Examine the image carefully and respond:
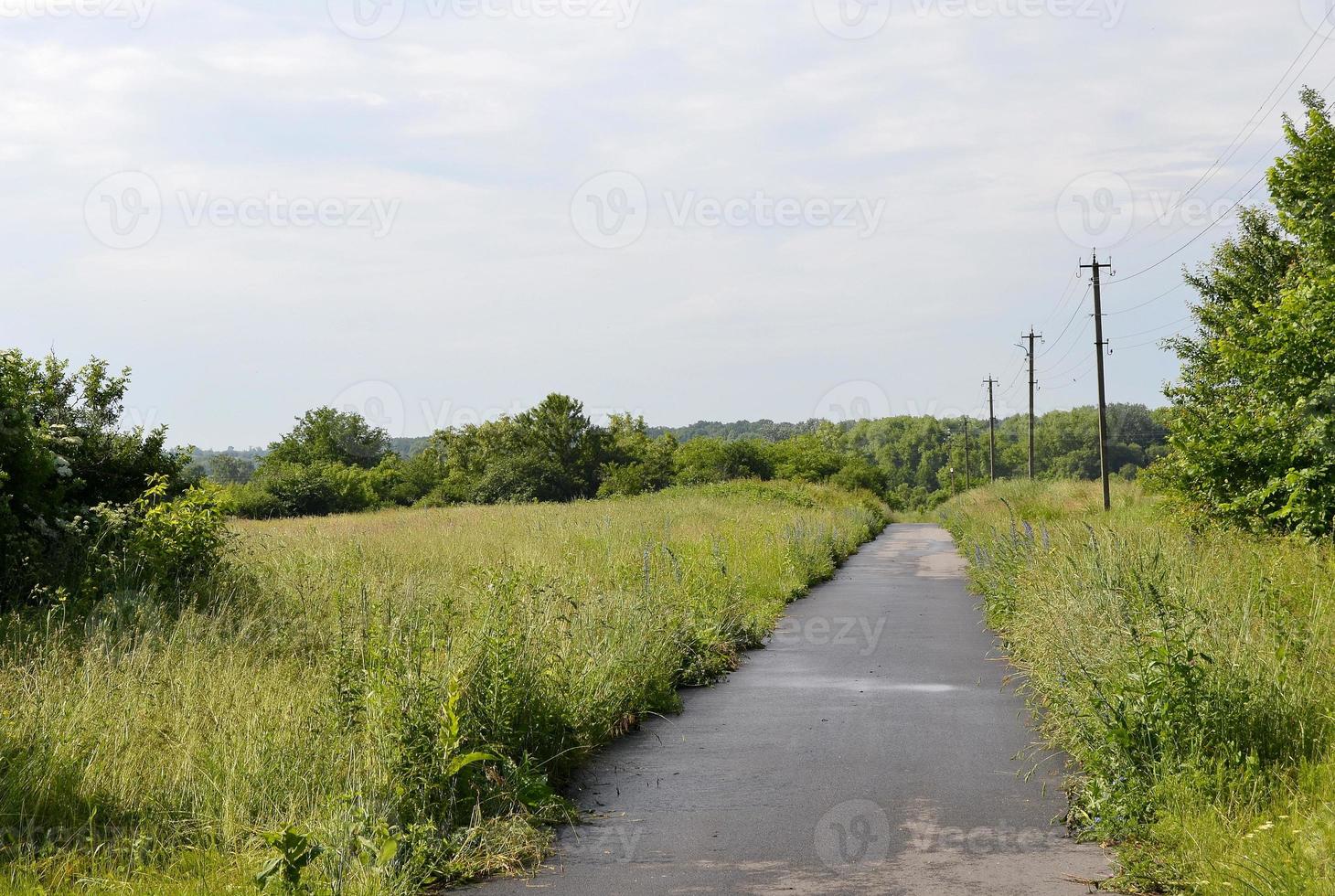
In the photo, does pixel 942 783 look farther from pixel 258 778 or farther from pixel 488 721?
pixel 258 778

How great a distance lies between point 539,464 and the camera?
2990 inches

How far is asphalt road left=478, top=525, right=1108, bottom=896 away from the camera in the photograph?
19.1 feet

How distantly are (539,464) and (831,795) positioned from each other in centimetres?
6929

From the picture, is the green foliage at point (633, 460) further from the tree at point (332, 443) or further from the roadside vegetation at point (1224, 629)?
the roadside vegetation at point (1224, 629)

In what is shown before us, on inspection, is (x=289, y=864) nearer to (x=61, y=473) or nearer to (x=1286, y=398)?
(x=61, y=473)

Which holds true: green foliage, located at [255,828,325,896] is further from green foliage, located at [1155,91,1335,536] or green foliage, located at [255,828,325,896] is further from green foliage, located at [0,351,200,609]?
green foliage, located at [1155,91,1335,536]

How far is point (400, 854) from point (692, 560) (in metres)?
14.0

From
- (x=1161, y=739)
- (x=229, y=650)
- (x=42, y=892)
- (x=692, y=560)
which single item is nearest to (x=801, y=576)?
(x=692, y=560)

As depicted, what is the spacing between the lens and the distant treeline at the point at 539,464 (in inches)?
2608

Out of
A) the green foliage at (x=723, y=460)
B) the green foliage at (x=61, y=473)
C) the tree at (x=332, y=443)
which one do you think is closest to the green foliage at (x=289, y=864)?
the green foliage at (x=61, y=473)

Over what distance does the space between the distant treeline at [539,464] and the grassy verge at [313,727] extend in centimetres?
3509

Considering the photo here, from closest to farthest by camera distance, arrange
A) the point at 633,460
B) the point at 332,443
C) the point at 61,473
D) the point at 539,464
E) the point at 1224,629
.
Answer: the point at 1224,629
the point at 61,473
the point at 539,464
the point at 633,460
the point at 332,443

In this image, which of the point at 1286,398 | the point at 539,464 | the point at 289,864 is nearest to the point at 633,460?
the point at 539,464

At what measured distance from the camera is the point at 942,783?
766 centimetres
